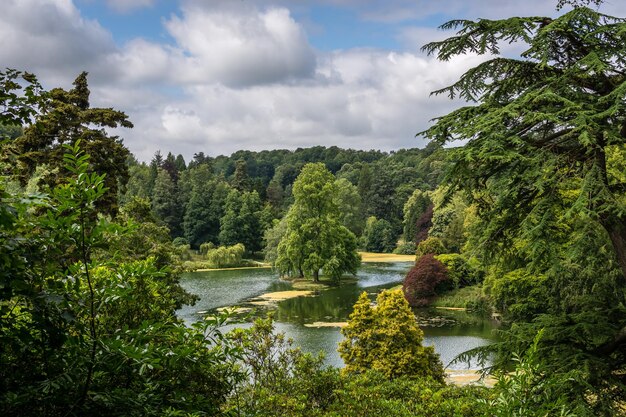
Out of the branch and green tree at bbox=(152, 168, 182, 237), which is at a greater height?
green tree at bbox=(152, 168, 182, 237)

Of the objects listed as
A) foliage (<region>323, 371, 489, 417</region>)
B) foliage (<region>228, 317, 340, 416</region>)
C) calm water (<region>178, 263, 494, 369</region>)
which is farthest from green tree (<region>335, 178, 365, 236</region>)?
foliage (<region>323, 371, 489, 417</region>)

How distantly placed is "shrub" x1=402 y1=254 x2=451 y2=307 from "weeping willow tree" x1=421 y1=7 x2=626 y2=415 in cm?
2040

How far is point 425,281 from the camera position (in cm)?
2675

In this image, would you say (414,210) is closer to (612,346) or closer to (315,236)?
(315,236)

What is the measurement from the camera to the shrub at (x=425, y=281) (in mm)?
→ 26656

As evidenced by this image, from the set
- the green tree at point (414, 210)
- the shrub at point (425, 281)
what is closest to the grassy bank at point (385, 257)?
the green tree at point (414, 210)

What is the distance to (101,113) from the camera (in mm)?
13320

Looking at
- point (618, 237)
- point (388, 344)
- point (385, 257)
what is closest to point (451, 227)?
point (385, 257)

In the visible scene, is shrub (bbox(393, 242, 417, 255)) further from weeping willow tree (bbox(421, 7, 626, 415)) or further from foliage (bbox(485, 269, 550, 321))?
weeping willow tree (bbox(421, 7, 626, 415))

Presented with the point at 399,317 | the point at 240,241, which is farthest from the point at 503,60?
the point at 240,241

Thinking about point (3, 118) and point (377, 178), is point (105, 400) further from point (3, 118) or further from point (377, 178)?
point (377, 178)

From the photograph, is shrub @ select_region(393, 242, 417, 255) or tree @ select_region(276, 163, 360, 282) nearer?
tree @ select_region(276, 163, 360, 282)

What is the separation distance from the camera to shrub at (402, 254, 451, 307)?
26656 mm

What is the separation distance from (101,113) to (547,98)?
11281mm
